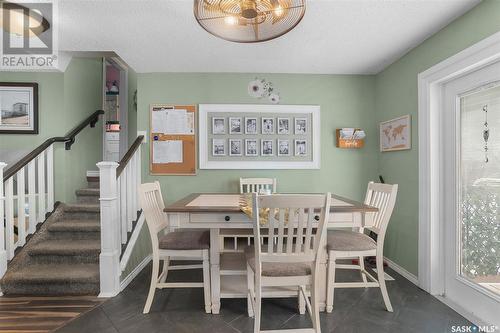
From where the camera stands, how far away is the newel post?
88.4 inches

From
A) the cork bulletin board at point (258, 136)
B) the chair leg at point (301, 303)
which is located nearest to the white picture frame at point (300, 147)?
the cork bulletin board at point (258, 136)

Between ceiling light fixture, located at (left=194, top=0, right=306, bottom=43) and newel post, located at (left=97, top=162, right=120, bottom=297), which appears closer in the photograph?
ceiling light fixture, located at (left=194, top=0, right=306, bottom=43)

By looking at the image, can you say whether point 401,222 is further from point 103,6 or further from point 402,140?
point 103,6

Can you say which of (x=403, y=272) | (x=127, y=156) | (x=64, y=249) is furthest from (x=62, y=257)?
(x=403, y=272)

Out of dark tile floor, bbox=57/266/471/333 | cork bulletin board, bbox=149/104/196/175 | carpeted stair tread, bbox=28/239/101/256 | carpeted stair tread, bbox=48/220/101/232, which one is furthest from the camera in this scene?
cork bulletin board, bbox=149/104/196/175

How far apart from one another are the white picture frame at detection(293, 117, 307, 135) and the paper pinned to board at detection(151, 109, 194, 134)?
1292 mm

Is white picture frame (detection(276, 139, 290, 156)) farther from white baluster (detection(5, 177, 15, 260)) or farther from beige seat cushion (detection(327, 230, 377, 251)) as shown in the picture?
white baluster (detection(5, 177, 15, 260))

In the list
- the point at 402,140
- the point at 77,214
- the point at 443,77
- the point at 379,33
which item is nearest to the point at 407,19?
the point at 379,33

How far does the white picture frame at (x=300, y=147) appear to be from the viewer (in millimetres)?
3277

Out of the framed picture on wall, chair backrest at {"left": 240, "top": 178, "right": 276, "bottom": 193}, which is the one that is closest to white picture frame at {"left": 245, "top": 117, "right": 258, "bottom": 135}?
chair backrest at {"left": 240, "top": 178, "right": 276, "bottom": 193}

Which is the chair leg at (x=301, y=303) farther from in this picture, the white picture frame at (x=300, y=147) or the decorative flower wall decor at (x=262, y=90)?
the decorative flower wall decor at (x=262, y=90)

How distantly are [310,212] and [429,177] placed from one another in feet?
4.95

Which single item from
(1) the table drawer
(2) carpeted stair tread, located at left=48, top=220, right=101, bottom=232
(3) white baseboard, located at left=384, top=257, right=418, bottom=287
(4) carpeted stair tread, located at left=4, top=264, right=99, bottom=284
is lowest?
(3) white baseboard, located at left=384, top=257, right=418, bottom=287

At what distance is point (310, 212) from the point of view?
58.4 inches
